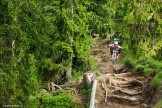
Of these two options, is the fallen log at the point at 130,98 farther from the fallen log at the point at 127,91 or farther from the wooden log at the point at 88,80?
the wooden log at the point at 88,80

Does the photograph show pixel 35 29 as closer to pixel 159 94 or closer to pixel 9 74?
pixel 9 74

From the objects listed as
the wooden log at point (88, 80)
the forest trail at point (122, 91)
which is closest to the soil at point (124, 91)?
the forest trail at point (122, 91)

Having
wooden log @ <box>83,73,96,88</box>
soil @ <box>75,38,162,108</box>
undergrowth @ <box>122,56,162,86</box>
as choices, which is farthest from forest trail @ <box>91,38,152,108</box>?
wooden log @ <box>83,73,96,88</box>

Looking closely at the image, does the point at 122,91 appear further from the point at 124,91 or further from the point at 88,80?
the point at 88,80

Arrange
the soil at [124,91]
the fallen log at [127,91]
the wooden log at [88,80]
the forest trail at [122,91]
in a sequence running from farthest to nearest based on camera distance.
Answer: the wooden log at [88,80] → the fallen log at [127,91] → the forest trail at [122,91] → the soil at [124,91]

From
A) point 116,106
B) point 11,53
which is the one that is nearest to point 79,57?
point 116,106

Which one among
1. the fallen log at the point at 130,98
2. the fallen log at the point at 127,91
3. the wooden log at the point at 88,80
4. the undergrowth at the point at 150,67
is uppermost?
the undergrowth at the point at 150,67

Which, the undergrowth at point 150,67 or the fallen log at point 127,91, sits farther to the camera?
the fallen log at point 127,91

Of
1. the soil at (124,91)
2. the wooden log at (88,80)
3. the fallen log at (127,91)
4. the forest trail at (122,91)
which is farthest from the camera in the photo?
the wooden log at (88,80)

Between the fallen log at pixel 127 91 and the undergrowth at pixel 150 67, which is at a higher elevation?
the undergrowth at pixel 150 67

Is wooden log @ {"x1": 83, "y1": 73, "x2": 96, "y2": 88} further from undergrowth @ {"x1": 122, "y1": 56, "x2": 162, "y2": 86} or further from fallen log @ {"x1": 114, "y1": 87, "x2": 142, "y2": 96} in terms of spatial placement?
undergrowth @ {"x1": 122, "y1": 56, "x2": 162, "y2": 86}

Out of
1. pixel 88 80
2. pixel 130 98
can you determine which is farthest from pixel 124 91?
pixel 88 80

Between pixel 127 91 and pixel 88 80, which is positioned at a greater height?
pixel 88 80

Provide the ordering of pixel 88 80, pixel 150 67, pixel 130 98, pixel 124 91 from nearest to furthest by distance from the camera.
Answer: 1. pixel 130 98
2. pixel 124 91
3. pixel 88 80
4. pixel 150 67
